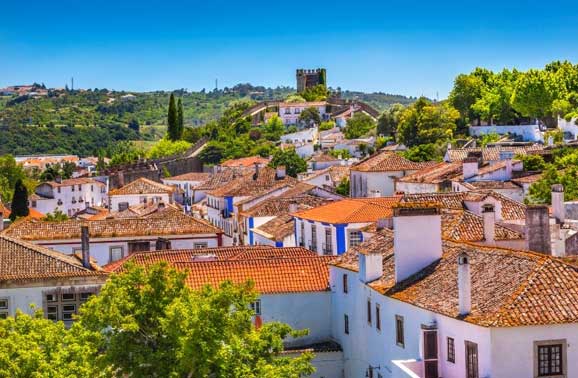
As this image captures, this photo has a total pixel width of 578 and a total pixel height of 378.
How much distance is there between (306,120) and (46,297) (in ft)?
443

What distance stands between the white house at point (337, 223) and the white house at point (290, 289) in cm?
855

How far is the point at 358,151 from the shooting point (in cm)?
13562

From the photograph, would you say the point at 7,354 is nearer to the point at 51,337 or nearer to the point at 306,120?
the point at 51,337

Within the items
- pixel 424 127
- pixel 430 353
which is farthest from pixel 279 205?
pixel 424 127

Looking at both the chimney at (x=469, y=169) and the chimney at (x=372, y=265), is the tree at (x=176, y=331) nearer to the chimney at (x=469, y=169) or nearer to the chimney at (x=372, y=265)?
the chimney at (x=372, y=265)

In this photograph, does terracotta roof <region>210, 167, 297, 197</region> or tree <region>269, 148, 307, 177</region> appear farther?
tree <region>269, 148, 307, 177</region>

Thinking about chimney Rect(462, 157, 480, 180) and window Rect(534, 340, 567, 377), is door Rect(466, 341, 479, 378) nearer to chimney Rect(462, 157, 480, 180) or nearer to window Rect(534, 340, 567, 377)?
window Rect(534, 340, 567, 377)

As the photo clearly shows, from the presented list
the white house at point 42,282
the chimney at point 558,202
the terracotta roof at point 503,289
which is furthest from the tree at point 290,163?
the terracotta roof at point 503,289

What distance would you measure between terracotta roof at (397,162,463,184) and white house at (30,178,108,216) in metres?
51.4

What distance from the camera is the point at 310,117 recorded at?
177500 millimetres

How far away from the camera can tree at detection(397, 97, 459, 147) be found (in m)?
115

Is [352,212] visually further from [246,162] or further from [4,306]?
[246,162]

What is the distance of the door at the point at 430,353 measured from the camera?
31672mm

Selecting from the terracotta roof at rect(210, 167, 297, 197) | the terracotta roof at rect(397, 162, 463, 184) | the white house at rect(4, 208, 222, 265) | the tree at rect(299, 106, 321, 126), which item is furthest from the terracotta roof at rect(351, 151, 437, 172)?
the tree at rect(299, 106, 321, 126)
